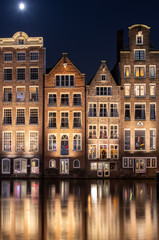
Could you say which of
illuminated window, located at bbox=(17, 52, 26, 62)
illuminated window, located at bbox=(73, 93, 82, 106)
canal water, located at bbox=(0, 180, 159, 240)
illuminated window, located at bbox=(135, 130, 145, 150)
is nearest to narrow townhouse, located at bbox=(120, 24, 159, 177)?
illuminated window, located at bbox=(135, 130, 145, 150)

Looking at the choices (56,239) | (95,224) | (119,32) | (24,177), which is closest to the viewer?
(56,239)

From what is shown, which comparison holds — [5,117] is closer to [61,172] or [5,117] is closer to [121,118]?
[61,172]

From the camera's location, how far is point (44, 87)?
221ft

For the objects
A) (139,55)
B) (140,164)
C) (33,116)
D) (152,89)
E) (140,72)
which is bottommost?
(140,164)

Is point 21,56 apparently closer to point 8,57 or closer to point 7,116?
point 8,57

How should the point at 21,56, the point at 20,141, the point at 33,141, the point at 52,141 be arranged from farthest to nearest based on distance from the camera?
the point at 21,56 < the point at 20,141 < the point at 33,141 < the point at 52,141

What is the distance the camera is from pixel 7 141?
66.8m

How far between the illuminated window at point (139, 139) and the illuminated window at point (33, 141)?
15.9m

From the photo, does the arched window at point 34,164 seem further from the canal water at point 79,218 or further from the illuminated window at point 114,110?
the canal water at point 79,218

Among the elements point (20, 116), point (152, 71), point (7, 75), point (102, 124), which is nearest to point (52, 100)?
point (20, 116)

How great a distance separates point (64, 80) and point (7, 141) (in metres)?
13.5

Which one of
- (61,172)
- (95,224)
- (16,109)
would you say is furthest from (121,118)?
(95,224)

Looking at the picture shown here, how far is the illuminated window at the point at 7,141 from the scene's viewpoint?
66.5 meters

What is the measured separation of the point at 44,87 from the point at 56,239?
50080 mm
